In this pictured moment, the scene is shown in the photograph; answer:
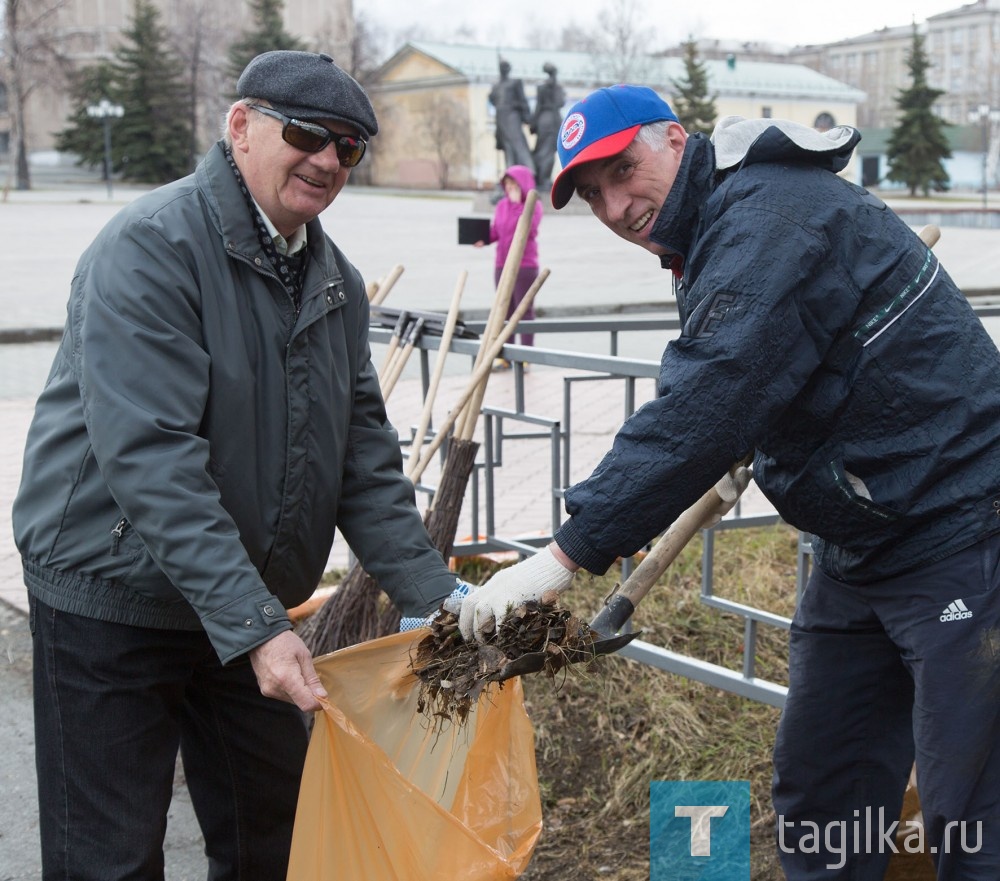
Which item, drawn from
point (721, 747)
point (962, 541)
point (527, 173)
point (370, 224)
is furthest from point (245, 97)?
point (370, 224)

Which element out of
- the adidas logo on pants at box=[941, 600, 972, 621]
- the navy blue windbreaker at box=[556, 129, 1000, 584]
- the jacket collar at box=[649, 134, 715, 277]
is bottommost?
the adidas logo on pants at box=[941, 600, 972, 621]

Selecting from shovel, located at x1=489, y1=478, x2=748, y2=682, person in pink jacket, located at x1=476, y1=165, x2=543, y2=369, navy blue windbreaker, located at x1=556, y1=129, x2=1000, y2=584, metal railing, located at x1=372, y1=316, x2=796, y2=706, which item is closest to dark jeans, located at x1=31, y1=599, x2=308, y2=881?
shovel, located at x1=489, y1=478, x2=748, y2=682

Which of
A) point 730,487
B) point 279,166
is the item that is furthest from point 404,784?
point 279,166

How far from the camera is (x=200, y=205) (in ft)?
7.04

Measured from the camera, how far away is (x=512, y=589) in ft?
6.98

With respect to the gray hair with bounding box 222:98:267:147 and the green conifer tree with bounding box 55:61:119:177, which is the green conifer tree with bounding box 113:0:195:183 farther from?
the gray hair with bounding box 222:98:267:147

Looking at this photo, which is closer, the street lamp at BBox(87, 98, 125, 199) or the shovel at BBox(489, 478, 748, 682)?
the shovel at BBox(489, 478, 748, 682)

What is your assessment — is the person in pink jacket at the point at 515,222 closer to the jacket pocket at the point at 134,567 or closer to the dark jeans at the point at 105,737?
the dark jeans at the point at 105,737

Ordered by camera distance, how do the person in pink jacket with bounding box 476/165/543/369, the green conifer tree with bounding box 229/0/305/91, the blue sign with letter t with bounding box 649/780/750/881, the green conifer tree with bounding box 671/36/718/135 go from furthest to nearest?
the green conifer tree with bounding box 229/0/305/91, the green conifer tree with bounding box 671/36/718/135, the person in pink jacket with bounding box 476/165/543/369, the blue sign with letter t with bounding box 649/780/750/881

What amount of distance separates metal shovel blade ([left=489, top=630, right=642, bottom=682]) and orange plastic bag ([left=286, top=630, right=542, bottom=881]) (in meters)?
0.16

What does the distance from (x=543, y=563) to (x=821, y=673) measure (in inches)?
26.9

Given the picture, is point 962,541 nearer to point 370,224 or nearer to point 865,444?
point 865,444

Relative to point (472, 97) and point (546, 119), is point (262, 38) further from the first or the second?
point (546, 119)

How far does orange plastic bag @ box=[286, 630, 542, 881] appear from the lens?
2.15m
